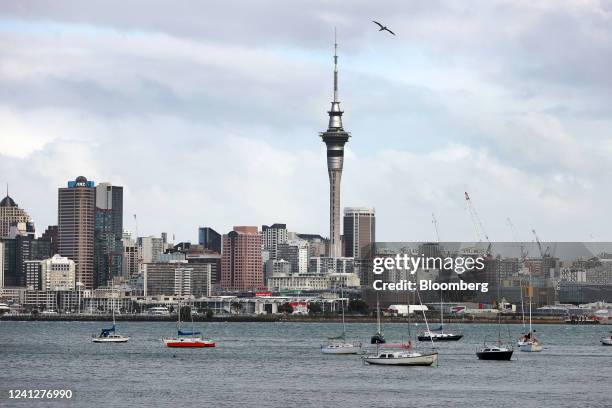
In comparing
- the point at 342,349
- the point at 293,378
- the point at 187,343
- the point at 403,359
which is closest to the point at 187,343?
the point at 187,343

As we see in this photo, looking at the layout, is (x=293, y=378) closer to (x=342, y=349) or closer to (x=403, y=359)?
(x=403, y=359)

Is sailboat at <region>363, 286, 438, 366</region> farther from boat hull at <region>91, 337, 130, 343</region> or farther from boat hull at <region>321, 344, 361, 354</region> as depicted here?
boat hull at <region>91, 337, 130, 343</region>

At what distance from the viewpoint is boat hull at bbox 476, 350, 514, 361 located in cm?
12594

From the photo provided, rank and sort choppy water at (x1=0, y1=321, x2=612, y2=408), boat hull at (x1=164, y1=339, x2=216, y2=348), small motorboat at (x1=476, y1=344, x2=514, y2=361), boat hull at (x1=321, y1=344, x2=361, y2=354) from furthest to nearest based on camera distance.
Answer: boat hull at (x1=164, y1=339, x2=216, y2=348)
boat hull at (x1=321, y1=344, x2=361, y2=354)
small motorboat at (x1=476, y1=344, x2=514, y2=361)
choppy water at (x1=0, y1=321, x2=612, y2=408)

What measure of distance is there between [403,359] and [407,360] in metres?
0.48

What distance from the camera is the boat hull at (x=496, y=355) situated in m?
126

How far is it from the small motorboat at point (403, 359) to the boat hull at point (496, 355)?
12140mm

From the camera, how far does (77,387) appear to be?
9525cm

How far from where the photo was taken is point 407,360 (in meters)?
112

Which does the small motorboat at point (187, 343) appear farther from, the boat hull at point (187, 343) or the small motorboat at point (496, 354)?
the small motorboat at point (496, 354)

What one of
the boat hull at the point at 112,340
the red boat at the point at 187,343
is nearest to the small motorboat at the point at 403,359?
the red boat at the point at 187,343

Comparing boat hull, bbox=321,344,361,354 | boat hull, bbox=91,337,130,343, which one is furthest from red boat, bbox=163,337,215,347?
boat hull, bbox=321,344,361,354

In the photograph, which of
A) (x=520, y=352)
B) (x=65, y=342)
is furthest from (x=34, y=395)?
(x=65, y=342)

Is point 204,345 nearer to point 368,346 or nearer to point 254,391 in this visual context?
point 368,346
